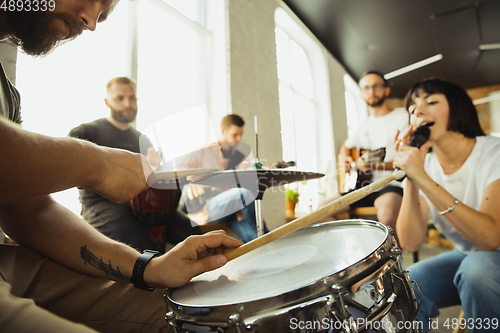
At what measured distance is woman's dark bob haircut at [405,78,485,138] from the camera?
1.24 metres

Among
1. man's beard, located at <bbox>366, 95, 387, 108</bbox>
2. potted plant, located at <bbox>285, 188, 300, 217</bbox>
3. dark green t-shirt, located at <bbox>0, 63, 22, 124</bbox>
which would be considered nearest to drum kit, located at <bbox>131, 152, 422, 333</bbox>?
dark green t-shirt, located at <bbox>0, 63, 22, 124</bbox>

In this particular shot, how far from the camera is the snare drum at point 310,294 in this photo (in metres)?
0.44

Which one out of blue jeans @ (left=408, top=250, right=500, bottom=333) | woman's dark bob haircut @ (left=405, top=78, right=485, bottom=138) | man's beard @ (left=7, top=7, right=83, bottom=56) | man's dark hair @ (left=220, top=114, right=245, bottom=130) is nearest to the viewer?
man's beard @ (left=7, top=7, right=83, bottom=56)

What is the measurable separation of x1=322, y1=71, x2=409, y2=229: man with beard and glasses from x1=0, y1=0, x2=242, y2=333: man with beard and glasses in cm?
195

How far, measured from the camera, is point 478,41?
567cm

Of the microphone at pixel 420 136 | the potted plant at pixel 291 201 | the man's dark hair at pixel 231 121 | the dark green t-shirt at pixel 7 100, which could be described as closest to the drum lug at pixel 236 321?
the dark green t-shirt at pixel 7 100

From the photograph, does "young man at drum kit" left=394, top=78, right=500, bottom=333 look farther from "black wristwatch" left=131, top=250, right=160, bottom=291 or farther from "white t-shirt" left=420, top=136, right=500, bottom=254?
"black wristwatch" left=131, top=250, right=160, bottom=291

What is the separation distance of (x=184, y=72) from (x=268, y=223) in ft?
6.15

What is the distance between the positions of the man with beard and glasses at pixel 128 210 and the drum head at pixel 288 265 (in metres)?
0.70

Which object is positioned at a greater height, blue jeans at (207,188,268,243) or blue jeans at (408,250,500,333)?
blue jeans at (207,188,268,243)

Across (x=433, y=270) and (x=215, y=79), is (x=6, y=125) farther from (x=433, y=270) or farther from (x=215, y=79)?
(x=215, y=79)

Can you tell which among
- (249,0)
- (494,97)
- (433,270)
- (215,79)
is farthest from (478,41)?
(433,270)

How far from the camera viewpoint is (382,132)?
9.70ft

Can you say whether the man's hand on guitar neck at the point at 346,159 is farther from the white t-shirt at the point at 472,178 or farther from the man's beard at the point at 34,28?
the man's beard at the point at 34,28
